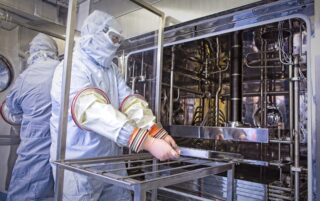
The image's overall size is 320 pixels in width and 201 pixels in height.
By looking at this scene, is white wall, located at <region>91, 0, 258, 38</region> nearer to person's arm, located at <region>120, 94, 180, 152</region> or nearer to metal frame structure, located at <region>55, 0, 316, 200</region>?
metal frame structure, located at <region>55, 0, 316, 200</region>

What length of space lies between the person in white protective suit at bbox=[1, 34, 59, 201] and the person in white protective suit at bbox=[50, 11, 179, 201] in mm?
441

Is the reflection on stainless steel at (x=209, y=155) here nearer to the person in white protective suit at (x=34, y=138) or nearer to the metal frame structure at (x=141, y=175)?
the metal frame structure at (x=141, y=175)

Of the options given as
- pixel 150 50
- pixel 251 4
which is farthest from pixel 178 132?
pixel 251 4

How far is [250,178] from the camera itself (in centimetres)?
167

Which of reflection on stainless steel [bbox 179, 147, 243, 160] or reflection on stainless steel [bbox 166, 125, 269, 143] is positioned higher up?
reflection on stainless steel [bbox 166, 125, 269, 143]

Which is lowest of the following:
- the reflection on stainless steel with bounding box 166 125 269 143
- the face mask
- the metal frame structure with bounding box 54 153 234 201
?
the metal frame structure with bounding box 54 153 234 201

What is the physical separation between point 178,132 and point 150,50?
68cm

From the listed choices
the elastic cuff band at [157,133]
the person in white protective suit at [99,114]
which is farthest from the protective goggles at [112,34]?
the elastic cuff band at [157,133]

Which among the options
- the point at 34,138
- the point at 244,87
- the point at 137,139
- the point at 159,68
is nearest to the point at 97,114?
the point at 137,139

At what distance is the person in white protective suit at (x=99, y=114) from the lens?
32.8 inches

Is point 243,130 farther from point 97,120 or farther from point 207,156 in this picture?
point 97,120

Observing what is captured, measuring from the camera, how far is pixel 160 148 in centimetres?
82

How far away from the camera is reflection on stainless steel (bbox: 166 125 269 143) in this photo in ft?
4.64

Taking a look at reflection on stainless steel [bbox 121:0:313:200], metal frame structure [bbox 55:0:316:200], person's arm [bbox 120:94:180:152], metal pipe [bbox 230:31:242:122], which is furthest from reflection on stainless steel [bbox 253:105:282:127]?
person's arm [bbox 120:94:180:152]
